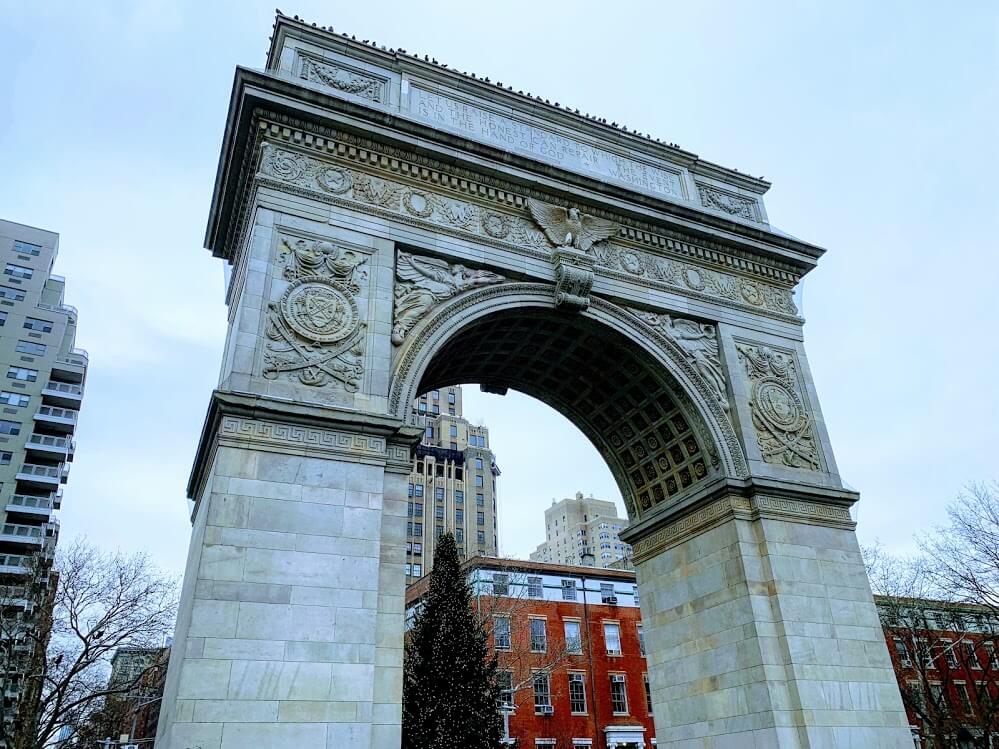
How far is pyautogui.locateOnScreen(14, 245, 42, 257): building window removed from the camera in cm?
6775

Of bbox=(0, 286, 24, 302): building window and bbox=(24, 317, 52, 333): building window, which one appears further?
bbox=(0, 286, 24, 302): building window

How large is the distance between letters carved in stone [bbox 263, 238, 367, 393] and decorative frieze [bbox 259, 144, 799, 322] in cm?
160

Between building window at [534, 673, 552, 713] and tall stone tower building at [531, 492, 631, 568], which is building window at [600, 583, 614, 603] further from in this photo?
tall stone tower building at [531, 492, 631, 568]

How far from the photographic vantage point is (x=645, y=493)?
21297mm

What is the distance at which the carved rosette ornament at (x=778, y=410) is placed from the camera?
1908cm

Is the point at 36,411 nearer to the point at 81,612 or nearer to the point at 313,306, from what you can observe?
the point at 81,612

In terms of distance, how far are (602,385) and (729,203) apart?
23.4 ft

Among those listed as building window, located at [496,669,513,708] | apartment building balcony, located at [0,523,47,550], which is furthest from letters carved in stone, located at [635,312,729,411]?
apartment building balcony, located at [0,523,47,550]

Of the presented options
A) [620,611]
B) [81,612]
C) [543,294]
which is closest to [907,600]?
[620,611]

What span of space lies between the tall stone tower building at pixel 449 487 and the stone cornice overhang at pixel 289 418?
6126 centimetres

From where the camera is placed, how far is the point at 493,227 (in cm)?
1853

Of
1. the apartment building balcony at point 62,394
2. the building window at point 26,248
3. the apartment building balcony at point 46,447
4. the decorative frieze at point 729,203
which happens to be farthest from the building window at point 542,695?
the building window at point 26,248

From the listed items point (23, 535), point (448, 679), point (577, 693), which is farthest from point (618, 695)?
point (23, 535)

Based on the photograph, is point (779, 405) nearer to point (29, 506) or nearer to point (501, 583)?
point (501, 583)
